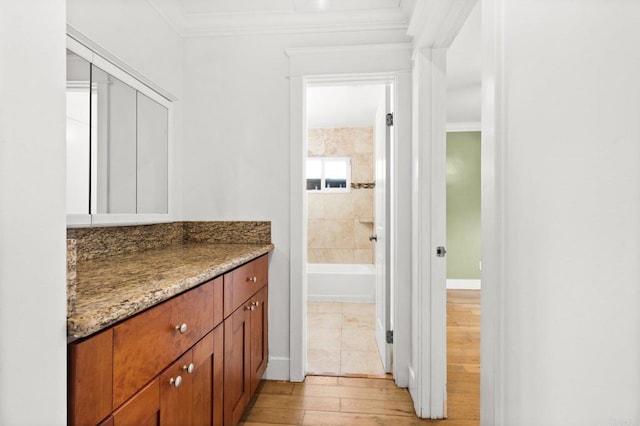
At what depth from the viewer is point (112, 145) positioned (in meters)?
1.64

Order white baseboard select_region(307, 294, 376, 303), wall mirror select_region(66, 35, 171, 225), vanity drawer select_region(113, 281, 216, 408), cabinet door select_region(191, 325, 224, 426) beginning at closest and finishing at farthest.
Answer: vanity drawer select_region(113, 281, 216, 408)
cabinet door select_region(191, 325, 224, 426)
wall mirror select_region(66, 35, 171, 225)
white baseboard select_region(307, 294, 376, 303)

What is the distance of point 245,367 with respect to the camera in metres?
1.73

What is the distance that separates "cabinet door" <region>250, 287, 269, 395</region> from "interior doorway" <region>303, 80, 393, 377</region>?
1.46ft

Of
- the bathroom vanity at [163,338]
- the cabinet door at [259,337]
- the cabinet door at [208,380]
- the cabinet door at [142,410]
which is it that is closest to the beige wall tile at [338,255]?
the cabinet door at [259,337]

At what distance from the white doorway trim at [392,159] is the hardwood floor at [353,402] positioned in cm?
14

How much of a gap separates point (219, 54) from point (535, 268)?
7.45 ft

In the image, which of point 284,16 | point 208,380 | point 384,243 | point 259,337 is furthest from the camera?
point 384,243

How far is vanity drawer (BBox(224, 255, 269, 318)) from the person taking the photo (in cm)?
150

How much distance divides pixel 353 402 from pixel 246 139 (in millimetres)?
1762

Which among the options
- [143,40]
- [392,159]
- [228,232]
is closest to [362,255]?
[392,159]

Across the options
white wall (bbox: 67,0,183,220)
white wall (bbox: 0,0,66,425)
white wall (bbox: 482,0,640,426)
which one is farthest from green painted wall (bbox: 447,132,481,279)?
white wall (bbox: 0,0,66,425)

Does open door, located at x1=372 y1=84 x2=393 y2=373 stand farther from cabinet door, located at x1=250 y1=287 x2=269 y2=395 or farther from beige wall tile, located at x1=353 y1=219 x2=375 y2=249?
beige wall tile, located at x1=353 y1=219 x2=375 y2=249

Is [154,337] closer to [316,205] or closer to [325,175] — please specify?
[316,205]

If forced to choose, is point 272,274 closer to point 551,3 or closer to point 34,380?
point 34,380
